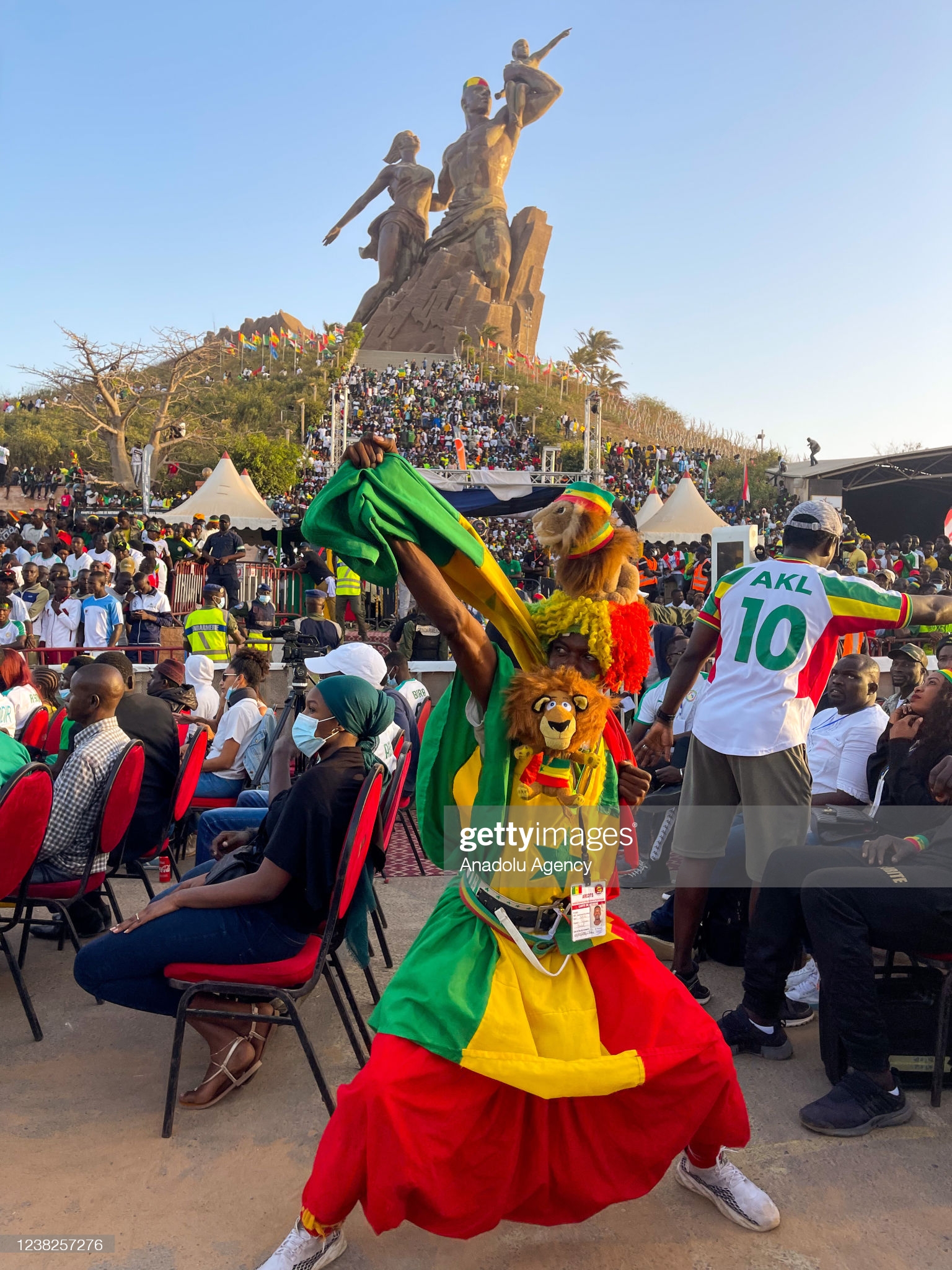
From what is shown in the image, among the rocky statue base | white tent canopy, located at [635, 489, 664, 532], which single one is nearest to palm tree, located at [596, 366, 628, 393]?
the rocky statue base

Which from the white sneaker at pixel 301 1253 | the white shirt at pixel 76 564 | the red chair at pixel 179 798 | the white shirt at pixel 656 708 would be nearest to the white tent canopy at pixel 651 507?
the white shirt at pixel 76 564

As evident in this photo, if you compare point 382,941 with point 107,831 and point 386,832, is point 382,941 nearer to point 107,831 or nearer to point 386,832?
point 386,832

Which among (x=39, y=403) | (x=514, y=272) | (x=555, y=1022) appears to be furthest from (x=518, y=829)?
(x=514, y=272)

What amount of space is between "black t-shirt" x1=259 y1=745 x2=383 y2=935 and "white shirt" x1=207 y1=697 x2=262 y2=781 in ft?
9.40

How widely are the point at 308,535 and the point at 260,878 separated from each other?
53.8 inches

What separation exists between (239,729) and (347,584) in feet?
24.8

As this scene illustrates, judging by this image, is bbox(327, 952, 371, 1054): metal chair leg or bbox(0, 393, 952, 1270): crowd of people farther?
bbox(327, 952, 371, 1054): metal chair leg

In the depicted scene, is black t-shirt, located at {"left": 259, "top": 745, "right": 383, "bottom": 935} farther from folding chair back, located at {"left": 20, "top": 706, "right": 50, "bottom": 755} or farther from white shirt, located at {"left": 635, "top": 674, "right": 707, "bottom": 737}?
folding chair back, located at {"left": 20, "top": 706, "right": 50, "bottom": 755}

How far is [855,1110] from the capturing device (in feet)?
9.51

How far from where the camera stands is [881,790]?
3842 millimetres

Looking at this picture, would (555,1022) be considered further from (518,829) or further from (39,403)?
(39,403)

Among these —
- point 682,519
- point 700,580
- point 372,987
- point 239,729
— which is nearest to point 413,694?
point 239,729

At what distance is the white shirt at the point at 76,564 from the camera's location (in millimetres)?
13016

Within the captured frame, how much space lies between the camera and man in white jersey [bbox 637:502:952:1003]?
11.4 ft
